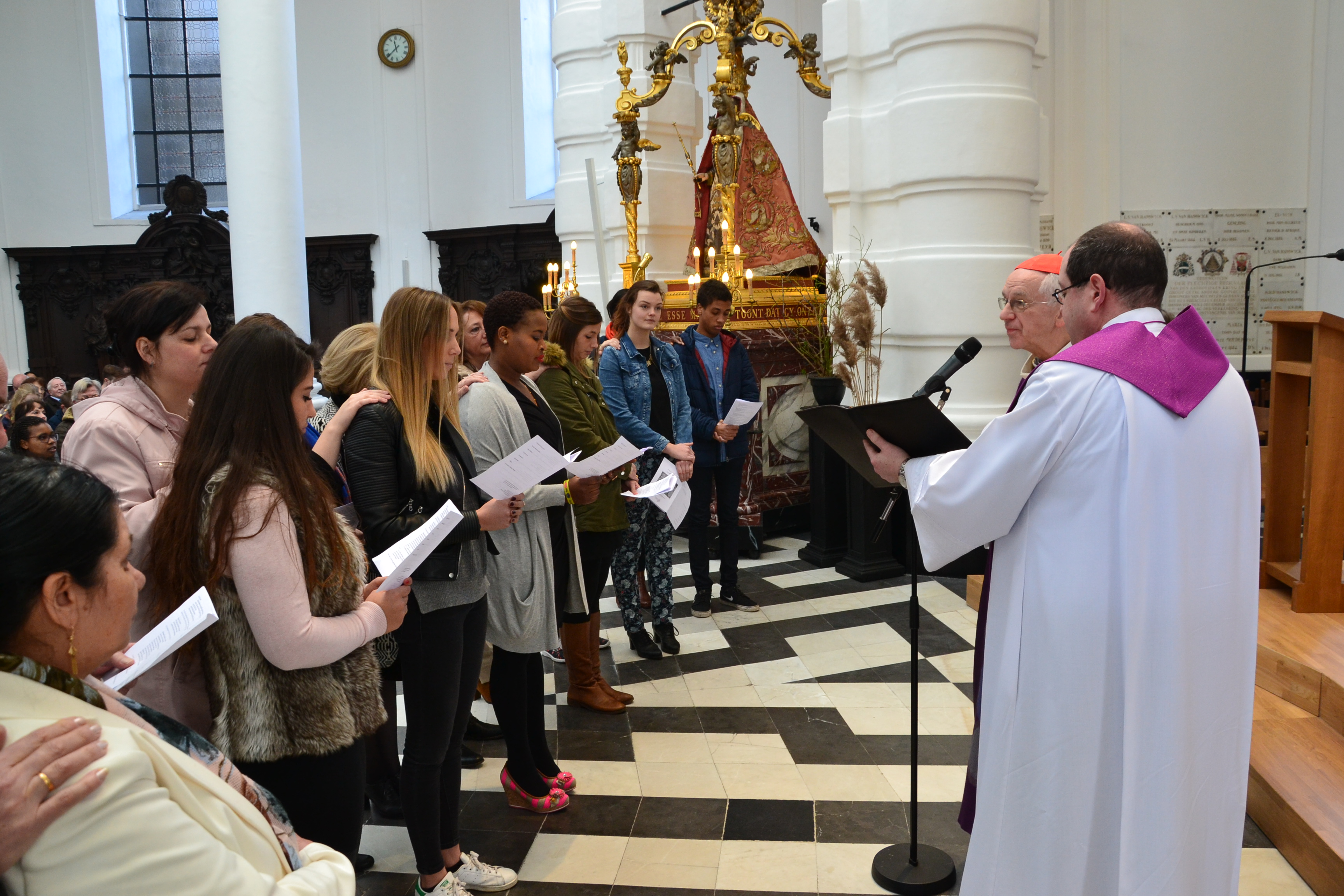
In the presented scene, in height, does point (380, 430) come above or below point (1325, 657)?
above

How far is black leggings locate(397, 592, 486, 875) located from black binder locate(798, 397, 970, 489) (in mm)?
1057

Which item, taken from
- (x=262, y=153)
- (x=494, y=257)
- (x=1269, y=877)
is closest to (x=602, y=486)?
(x=1269, y=877)

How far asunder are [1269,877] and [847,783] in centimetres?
125

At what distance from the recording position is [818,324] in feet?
23.1

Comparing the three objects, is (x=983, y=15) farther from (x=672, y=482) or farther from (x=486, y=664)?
(x=486, y=664)

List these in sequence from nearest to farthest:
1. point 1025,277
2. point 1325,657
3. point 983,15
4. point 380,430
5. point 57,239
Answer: point 380,430 → point 1025,277 → point 1325,657 → point 983,15 → point 57,239

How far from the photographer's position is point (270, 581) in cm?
183

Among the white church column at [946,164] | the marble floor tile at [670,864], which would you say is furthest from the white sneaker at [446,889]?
the white church column at [946,164]

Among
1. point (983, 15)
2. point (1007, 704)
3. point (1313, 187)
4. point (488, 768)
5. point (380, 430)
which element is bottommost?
point (488, 768)

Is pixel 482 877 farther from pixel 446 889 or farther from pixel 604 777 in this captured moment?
pixel 604 777

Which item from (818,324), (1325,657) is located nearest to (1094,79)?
(818,324)

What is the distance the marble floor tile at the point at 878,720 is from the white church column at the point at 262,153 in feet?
13.2

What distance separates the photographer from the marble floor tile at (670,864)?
286 centimetres

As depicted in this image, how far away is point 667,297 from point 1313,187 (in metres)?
5.14
